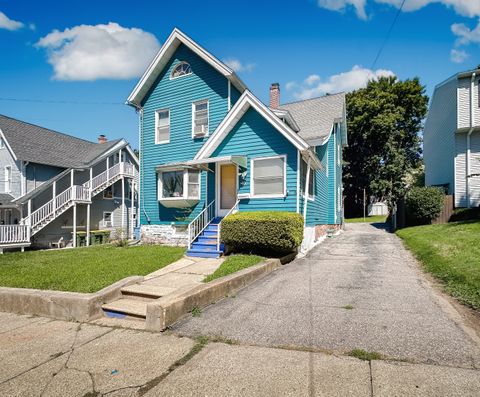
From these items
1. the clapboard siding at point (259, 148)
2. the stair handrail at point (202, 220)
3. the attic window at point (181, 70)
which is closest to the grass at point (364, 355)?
the clapboard siding at point (259, 148)

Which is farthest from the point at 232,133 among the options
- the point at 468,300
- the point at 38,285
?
the point at 468,300

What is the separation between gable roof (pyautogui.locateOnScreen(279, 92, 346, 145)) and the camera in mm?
14409

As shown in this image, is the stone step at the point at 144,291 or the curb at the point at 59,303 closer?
the curb at the point at 59,303

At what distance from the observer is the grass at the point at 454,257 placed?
247 inches

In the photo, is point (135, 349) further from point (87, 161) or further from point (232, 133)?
point (87, 161)

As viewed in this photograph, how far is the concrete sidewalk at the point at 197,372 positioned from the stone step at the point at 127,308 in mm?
909

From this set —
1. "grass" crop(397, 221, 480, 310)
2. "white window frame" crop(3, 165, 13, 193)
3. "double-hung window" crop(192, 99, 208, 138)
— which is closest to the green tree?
"grass" crop(397, 221, 480, 310)

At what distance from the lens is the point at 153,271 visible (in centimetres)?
828

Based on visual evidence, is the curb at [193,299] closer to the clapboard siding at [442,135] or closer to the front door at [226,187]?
the front door at [226,187]

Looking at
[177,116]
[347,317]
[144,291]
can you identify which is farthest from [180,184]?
[347,317]

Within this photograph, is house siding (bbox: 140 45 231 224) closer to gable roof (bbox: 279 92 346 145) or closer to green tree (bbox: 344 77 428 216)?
gable roof (bbox: 279 92 346 145)

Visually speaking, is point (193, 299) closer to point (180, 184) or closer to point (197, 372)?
point (197, 372)

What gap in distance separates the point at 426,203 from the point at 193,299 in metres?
15.9

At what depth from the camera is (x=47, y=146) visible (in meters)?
23.8
